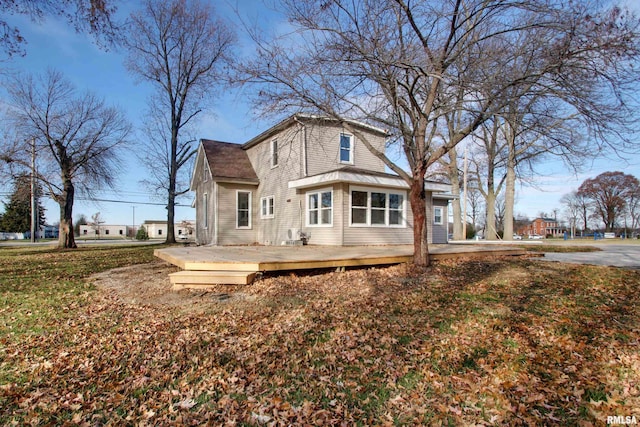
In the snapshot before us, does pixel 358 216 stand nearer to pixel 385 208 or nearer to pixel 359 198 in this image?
pixel 359 198

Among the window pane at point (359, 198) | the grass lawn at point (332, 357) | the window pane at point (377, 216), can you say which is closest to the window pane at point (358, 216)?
the window pane at point (359, 198)

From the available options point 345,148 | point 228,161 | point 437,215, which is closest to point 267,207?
point 228,161

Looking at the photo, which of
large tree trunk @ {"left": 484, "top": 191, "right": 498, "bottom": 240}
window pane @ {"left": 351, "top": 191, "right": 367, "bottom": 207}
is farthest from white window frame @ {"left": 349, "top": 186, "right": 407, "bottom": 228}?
large tree trunk @ {"left": 484, "top": 191, "right": 498, "bottom": 240}

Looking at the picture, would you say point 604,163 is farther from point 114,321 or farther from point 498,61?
point 114,321

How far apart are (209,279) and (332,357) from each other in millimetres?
3765

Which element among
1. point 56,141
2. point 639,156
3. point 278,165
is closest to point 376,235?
point 278,165

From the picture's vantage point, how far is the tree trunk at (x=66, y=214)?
17250mm

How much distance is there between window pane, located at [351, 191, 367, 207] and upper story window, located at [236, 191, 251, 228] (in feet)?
20.3

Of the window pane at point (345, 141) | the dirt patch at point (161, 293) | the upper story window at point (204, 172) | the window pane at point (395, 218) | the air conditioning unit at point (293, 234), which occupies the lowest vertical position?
the dirt patch at point (161, 293)

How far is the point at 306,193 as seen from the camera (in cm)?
1370

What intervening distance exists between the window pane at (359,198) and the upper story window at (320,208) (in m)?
0.82

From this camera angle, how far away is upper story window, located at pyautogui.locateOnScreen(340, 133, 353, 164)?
14672mm

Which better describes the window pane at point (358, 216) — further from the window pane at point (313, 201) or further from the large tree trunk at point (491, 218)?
the large tree trunk at point (491, 218)

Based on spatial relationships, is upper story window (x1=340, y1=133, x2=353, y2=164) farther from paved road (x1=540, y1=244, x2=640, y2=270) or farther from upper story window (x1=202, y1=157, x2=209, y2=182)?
paved road (x1=540, y1=244, x2=640, y2=270)
